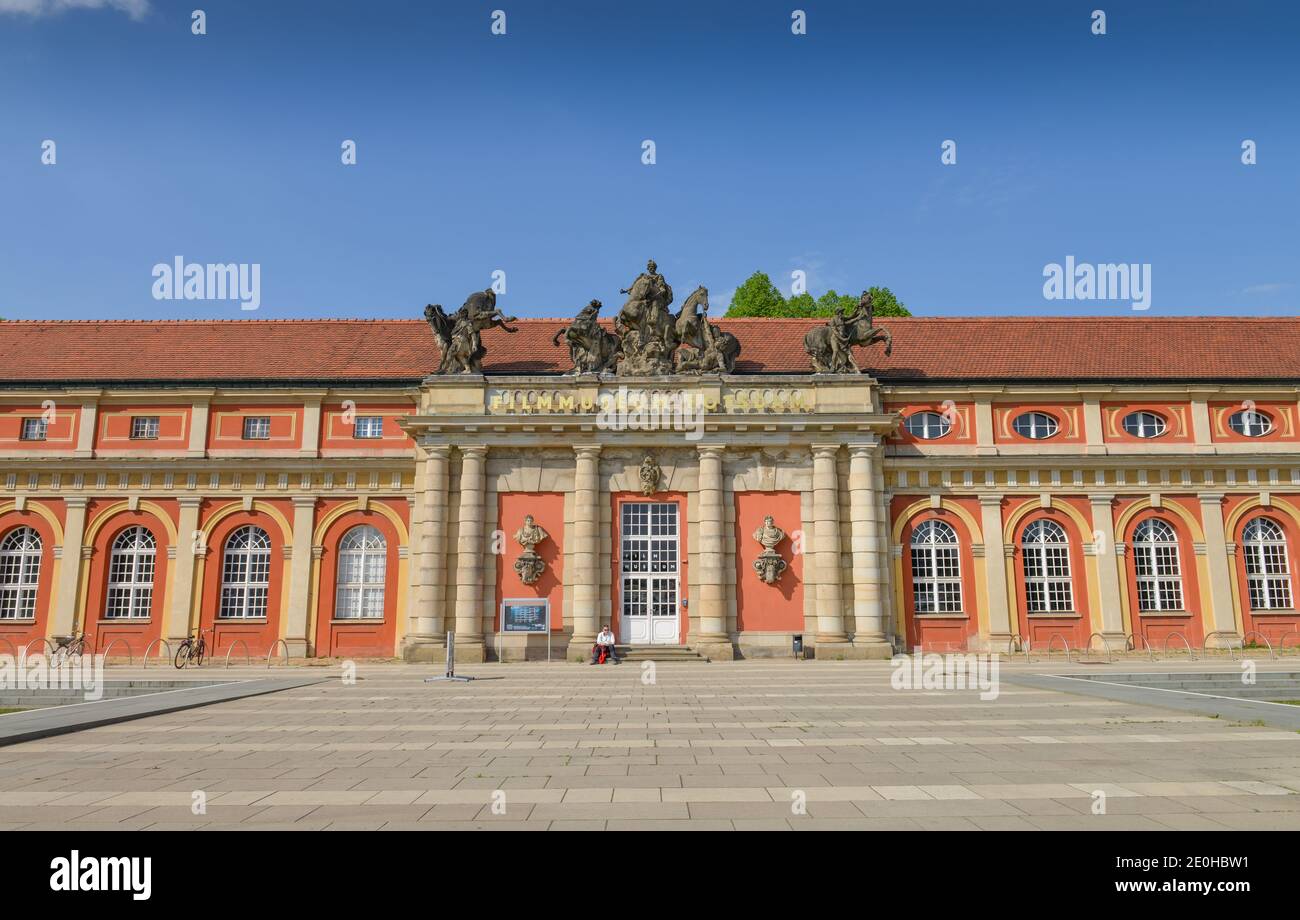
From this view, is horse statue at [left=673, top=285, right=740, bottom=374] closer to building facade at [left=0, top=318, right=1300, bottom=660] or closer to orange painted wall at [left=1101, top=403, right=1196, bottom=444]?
building facade at [left=0, top=318, right=1300, bottom=660]

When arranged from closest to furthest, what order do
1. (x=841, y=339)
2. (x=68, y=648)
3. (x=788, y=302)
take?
(x=68, y=648) < (x=841, y=339) < (x=788, y=302)

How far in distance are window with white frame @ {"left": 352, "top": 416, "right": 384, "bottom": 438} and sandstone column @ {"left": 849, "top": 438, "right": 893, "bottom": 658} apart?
659 inches

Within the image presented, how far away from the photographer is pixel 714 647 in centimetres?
2727

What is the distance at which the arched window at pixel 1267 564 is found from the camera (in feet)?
98.1

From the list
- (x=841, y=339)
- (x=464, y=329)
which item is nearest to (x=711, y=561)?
(x=841, y=339)

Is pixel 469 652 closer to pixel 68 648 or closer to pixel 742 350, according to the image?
pixel 68 648

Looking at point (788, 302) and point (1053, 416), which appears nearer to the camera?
point (1053, 416)

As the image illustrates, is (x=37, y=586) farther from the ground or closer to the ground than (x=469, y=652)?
farther from the ground

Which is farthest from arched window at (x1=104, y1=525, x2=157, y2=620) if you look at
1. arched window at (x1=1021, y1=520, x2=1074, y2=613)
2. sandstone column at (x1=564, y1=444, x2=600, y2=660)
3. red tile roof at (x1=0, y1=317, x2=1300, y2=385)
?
arched window at (x1=1021, y1=520, x2=1074, y2=613)

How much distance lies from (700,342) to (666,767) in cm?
2287

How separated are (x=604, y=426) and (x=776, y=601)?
26.5 ft

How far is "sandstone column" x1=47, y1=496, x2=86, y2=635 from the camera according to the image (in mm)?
29922
